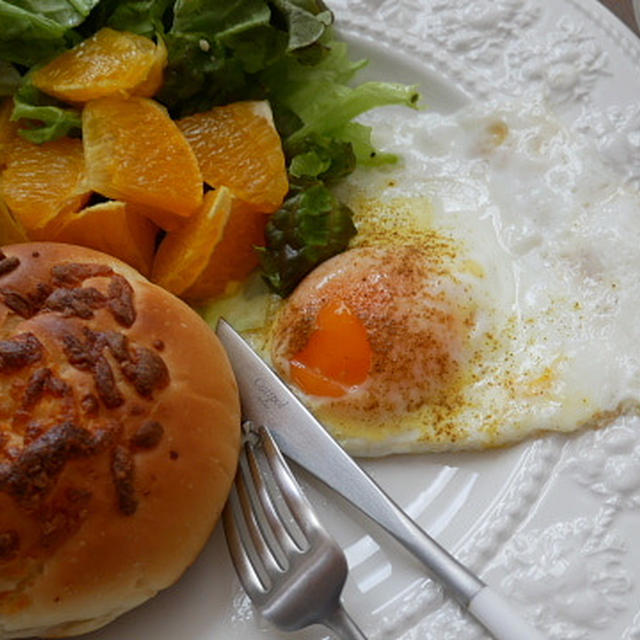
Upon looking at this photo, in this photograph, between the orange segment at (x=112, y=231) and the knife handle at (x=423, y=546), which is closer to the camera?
the knife handle at (x=423, y=546)

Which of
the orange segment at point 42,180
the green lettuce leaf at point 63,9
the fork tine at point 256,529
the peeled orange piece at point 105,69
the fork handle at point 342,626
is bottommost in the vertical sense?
the fork tine at point 256,529

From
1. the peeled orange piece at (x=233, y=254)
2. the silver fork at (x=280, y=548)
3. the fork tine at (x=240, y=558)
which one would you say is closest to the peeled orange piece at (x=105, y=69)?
the peeled orange piece at (x=233, y=254)

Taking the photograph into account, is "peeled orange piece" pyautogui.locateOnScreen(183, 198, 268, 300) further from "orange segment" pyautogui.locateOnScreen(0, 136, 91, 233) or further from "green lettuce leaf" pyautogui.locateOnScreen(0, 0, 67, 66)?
"green lettuce leaf" pyautogui.locateOnScreen(0, 0, 67, 66)

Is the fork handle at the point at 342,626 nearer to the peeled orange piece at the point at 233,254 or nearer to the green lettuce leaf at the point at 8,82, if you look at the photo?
the peeled orange piece at the point at 233,254

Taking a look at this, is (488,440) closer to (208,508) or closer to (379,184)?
(208,508)

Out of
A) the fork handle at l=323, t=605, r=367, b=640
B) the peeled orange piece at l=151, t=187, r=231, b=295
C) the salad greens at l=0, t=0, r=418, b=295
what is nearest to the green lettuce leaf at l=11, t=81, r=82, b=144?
the salad greens at l=0, t=0, r=418, b=295

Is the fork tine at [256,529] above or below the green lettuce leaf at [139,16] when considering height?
below

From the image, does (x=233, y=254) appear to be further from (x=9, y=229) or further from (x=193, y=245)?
(x=9, y=229)
